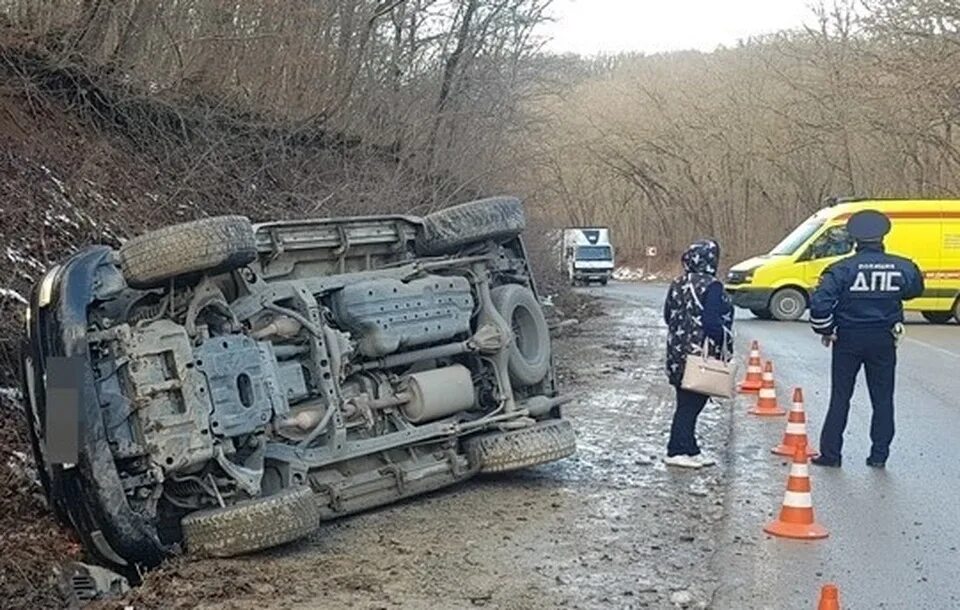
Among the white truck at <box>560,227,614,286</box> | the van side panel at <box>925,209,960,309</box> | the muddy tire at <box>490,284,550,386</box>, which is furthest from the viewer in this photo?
the white truck at <box>560,227,614,286</box>

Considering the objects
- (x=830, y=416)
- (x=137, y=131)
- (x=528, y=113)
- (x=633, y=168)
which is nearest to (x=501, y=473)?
(x=830, y=416)

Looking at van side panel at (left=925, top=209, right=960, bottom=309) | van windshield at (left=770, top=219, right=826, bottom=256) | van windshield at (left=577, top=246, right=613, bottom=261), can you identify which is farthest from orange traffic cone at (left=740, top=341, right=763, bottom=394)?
van windshield at (left=577, top=246, right=613, bottom=261)

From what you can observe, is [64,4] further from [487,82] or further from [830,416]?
[487,82]

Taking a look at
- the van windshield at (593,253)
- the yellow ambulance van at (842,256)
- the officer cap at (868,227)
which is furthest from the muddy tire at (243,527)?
the van windshield at (593,253)

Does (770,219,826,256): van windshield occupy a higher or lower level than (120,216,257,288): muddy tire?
lower

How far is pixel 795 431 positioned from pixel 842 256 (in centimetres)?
1551

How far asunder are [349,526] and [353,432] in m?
0.61

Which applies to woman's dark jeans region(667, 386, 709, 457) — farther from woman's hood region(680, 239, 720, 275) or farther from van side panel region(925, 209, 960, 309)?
van side panel region(925, 209, 960, 309)

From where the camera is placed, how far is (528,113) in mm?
27172

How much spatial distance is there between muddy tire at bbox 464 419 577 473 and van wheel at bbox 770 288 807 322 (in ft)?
52.3

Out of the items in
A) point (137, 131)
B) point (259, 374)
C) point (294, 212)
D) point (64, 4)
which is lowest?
Answer: point (259, 374)

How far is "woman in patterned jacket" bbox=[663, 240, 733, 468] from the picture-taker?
26.3 feet

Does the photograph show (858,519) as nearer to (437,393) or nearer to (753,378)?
(437,393)

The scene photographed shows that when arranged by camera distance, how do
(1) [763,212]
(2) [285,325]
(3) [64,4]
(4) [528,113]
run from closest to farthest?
(2) [285,325] < (3) [64,4] < (4) [528,113] < (1) [763,212]
